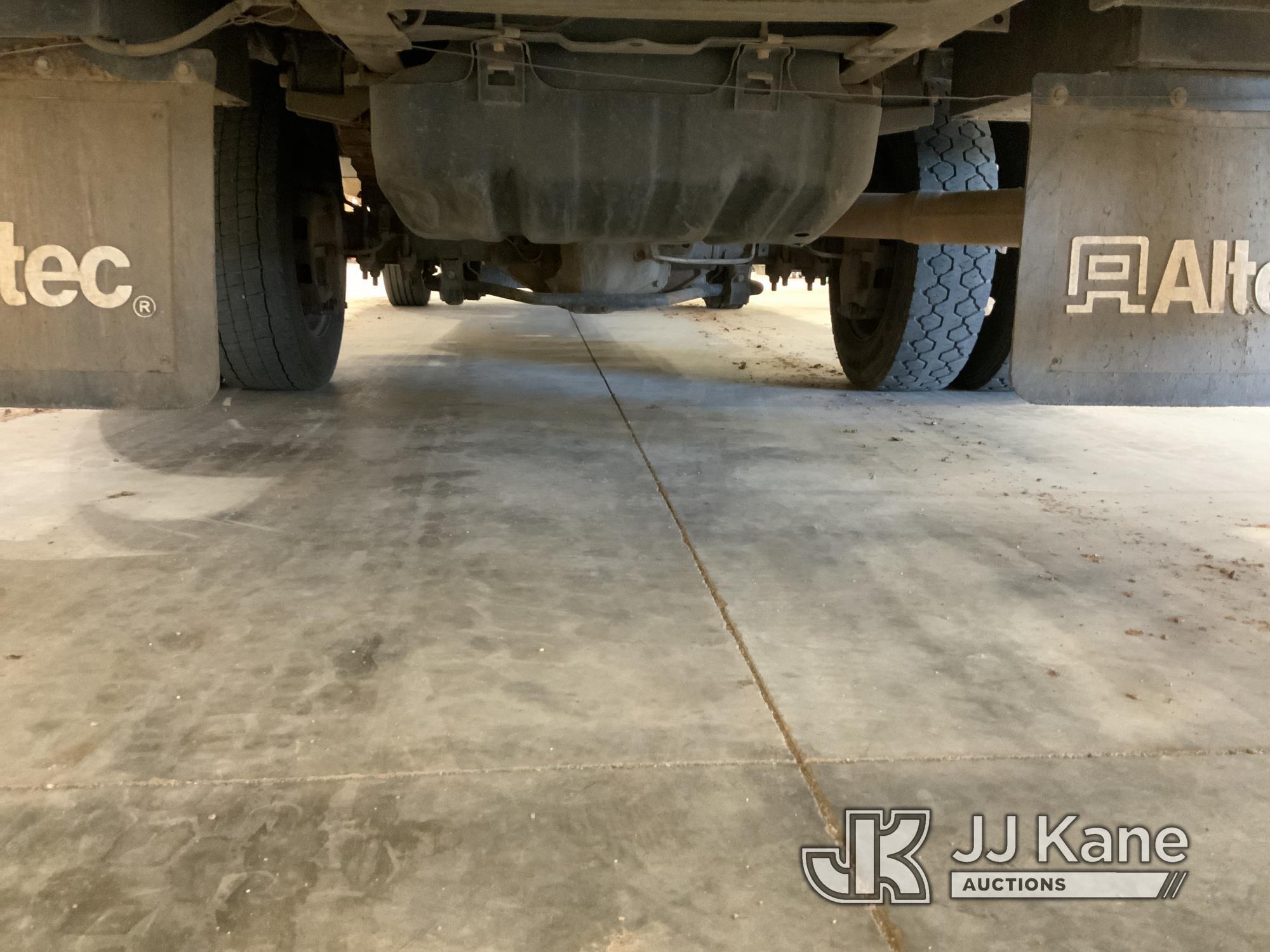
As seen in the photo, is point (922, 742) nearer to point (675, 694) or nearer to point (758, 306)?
point (675, 694)

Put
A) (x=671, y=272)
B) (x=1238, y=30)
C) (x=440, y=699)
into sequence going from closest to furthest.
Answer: (x=440, y=699)
(x=1238, y=30)
(x=671, y=272)

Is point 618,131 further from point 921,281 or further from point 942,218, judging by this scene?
point 921,281

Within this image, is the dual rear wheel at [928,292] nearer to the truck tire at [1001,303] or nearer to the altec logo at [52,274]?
the truck tire at [1001,303]

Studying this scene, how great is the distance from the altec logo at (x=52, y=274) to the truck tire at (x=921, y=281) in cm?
292

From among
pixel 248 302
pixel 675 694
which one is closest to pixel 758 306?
pixel 248 302

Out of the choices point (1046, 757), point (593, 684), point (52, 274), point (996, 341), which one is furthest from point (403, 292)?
point (1046, 757)

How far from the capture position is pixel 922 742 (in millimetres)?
1615

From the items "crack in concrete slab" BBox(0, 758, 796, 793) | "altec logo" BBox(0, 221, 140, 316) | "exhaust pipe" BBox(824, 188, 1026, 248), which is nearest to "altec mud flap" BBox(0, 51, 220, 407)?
"altec logo" BBox(0, 221, 140, 316)

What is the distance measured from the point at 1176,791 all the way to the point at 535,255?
3498mm

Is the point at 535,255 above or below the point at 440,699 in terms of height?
above

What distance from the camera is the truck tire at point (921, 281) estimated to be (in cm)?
414

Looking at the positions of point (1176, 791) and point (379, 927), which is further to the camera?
point (1176, 791)

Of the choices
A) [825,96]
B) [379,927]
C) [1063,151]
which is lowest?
[379,927]

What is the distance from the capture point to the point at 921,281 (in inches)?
165
